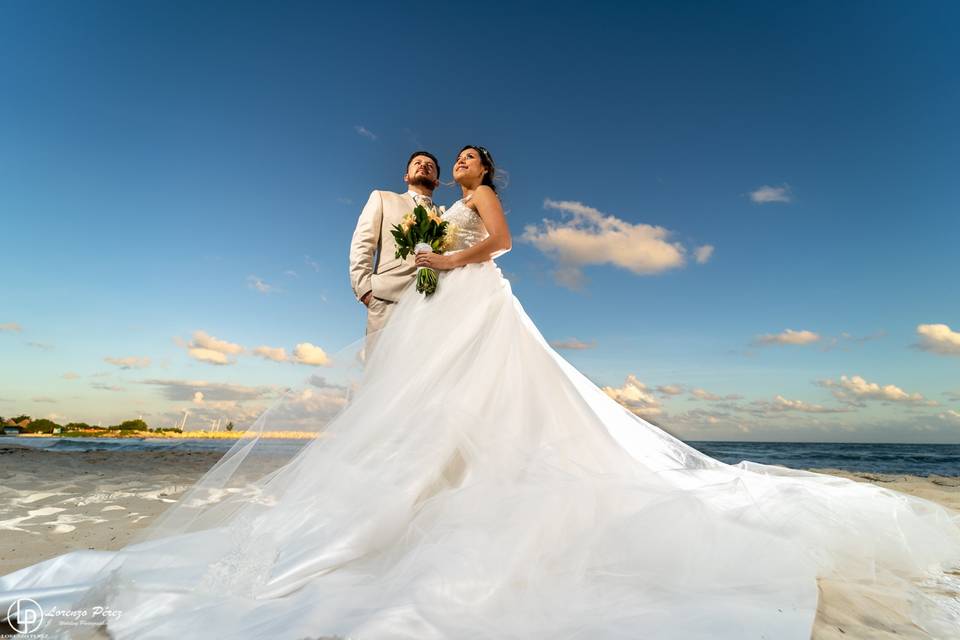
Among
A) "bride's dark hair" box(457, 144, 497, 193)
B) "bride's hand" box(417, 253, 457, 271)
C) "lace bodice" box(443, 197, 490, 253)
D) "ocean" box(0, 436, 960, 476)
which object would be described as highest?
"bride's dark hair" box(457, 144, 497, 193)

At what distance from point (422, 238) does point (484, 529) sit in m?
2.15

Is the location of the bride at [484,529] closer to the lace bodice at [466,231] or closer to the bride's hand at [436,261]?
the bride's hand at [436,261]

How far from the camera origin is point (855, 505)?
3299 mm

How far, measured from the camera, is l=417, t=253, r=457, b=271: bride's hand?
3.59 metres

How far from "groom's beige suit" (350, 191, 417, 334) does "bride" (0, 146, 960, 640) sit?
2.16 feet

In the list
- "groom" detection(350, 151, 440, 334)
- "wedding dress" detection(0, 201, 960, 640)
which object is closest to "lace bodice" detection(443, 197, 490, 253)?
"wedding dress" detection(0, 201, 960, 640)

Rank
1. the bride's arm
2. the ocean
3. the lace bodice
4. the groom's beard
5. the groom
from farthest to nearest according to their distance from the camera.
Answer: the ocean, the groom's beard, the groom, the lace bodice, the bride's arm

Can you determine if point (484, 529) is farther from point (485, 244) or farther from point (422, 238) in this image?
point (422, 238)

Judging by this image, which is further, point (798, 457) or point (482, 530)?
point (798, 457)

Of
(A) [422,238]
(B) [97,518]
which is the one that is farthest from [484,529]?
(B) [97,518]

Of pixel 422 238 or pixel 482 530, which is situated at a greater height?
pixel 422 238

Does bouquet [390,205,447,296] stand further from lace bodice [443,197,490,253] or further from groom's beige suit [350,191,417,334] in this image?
groom's beige suit [350,191,417,334]

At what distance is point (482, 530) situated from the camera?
7.69ft
